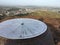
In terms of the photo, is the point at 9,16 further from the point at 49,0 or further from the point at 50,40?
the point at 50,40

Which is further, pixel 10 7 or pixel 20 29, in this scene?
pixel 10 7

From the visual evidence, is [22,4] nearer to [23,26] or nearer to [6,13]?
[6,13]

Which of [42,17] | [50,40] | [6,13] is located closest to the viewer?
[50,40]

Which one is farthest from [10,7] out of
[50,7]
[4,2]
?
[50,7]

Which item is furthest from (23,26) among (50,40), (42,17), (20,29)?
A: (42,17)

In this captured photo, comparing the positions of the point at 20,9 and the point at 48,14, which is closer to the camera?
the point at 48,14

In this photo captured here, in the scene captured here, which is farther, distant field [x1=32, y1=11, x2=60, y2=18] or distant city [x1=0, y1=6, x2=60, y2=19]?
distant city [x1=0, y1=6, x2=60, y2=19]

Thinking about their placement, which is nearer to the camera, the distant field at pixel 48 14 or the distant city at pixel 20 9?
the distant field at pixel 48 14

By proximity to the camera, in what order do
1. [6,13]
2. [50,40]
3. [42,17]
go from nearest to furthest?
[50,40] → [42,17] → [6,13]

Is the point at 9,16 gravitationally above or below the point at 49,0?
below
